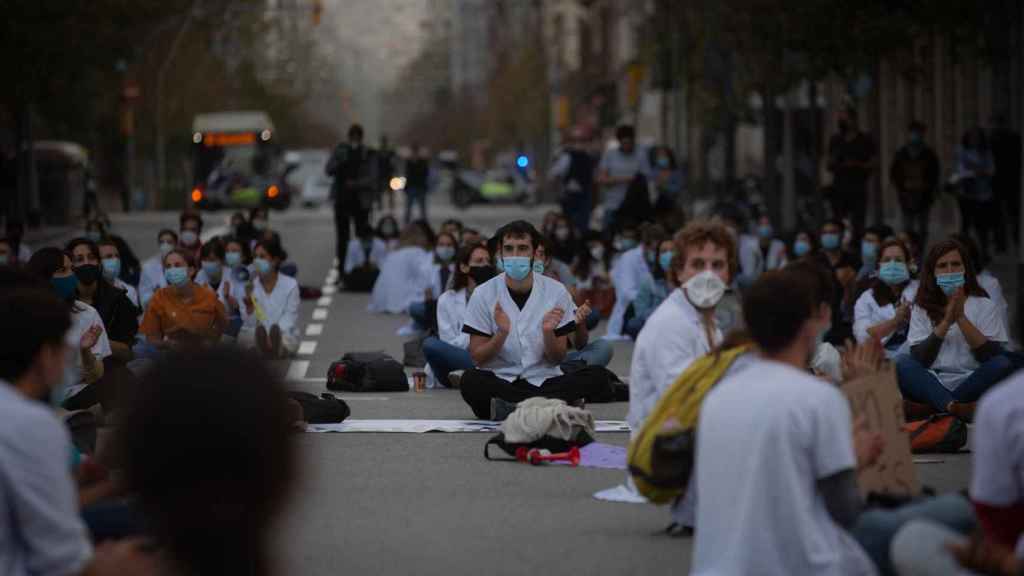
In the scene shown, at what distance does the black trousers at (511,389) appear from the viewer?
1358 cm

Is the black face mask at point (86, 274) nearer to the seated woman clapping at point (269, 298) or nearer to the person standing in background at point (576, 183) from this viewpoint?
the seated woman clapping at point (269, 298)

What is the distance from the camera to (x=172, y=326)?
16.0 metres

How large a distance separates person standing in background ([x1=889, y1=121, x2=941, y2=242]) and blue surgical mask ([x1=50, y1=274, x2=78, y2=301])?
18162mm

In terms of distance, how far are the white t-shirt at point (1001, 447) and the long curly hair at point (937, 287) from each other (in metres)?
6.95

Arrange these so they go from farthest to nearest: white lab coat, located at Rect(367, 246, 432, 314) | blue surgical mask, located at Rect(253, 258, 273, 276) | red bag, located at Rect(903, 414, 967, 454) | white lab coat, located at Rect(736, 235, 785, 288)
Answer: white lab coat, located at Rect(736, 235, 785, 288) < white lab coat, located at Rect(367, 246, 432, 314) < blue surgical mask, located at Rect(253, 258, 273, 276) < red bag, located at Rect(903, 414, 967, 454)

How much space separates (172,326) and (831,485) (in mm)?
10037

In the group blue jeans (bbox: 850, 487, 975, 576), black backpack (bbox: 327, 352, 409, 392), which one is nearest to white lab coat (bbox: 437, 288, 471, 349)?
black backpack (bbox: 327, 352, 409, 392)

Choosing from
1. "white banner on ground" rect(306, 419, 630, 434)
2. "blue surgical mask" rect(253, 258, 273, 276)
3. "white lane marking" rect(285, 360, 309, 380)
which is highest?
"blue surgical mask" rect(253, 258, 273, 276)

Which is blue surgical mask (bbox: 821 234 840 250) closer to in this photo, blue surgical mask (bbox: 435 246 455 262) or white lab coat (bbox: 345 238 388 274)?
blue surgical mask (bbox: 435 246 455 262)

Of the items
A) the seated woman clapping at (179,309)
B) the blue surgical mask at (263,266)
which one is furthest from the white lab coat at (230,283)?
the seated woman clapping at (179,309)

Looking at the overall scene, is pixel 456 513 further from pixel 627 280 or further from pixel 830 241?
pixel 830 241

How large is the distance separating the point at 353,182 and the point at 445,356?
1414cm

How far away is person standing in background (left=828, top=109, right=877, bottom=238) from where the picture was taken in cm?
3123

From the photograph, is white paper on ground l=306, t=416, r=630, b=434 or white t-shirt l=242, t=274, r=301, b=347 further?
white t-shirt l=242, t=274, r=301, b=347
